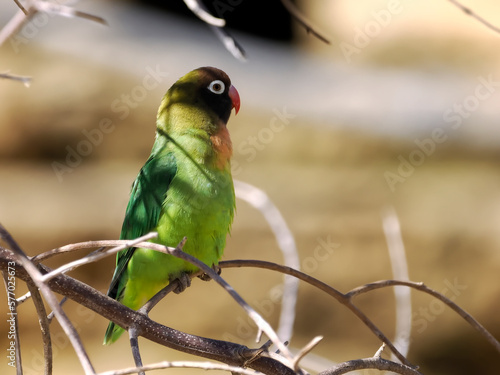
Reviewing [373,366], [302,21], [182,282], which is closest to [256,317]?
[373,366]

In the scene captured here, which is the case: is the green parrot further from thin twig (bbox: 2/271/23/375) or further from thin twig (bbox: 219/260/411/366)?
thin twig (bbox: 2/271/23/375)

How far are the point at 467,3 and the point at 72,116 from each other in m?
3.44

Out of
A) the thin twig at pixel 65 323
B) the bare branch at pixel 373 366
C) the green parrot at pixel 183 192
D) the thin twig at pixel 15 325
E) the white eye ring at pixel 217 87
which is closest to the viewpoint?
the thin twig at pixel 65 323

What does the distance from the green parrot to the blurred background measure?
171 centimetres

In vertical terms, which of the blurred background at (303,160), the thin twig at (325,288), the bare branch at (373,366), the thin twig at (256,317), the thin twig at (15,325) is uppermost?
the thin twig at (256,317)

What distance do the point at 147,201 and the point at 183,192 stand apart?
0.63 feet

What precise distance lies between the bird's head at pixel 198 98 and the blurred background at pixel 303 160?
5.64 ft

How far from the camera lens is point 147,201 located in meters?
2.43

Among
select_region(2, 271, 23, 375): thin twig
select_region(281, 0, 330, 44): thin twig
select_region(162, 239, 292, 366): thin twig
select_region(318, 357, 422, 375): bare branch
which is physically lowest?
select_region(2, 271, 23, 375): thin twig

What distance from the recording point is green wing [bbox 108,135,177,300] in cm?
238

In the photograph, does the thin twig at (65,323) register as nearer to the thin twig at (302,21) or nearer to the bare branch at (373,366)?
the bare branch at (373,366)

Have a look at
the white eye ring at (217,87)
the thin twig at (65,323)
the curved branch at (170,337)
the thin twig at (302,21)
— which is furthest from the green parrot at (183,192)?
the thin twig at (65,323)

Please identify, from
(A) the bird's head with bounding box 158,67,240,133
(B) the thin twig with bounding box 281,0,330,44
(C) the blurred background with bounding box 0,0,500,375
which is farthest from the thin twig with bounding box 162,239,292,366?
(C) the blurred background with bounding box 0,0,500,375

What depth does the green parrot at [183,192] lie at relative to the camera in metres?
2.29
